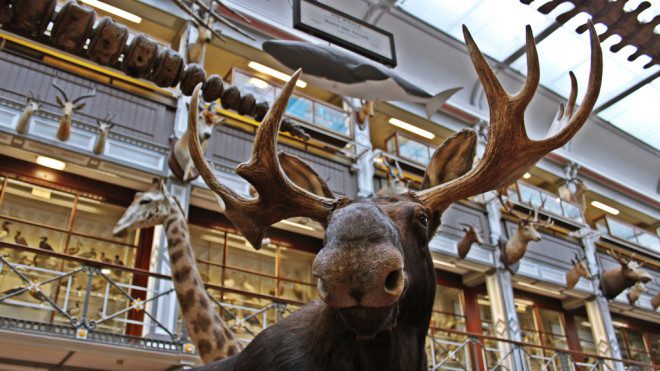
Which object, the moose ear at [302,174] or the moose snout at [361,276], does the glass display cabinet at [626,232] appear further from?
the moose snout at [361,276]

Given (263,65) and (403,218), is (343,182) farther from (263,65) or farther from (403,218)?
(403,218)

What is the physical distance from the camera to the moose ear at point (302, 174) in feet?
7.06

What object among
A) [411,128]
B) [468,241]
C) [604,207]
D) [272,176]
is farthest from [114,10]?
[604,207]

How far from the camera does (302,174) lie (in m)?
2.19

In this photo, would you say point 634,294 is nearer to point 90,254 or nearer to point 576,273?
point 576,273

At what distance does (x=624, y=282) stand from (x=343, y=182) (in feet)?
30.7

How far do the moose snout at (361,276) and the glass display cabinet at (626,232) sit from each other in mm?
21240

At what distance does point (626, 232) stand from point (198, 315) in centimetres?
2154

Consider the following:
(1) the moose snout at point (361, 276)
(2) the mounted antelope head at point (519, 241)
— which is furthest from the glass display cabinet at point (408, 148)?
(1) the moose snout at point (361, 276)

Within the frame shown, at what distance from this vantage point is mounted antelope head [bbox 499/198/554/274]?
1451cm

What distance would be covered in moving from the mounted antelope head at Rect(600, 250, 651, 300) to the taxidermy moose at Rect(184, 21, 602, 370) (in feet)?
53.9

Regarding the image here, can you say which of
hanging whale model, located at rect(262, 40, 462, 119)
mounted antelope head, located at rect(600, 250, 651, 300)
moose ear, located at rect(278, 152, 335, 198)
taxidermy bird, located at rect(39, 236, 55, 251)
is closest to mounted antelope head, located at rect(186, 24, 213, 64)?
hanging whale model, located at rect(262, 40, 462, 119)

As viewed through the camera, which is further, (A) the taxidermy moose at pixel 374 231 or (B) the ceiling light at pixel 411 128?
(B) the ceiling light at pixel 411 128

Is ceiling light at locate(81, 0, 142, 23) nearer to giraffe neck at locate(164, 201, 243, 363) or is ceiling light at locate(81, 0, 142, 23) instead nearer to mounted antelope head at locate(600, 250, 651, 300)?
giraffe neck at locate(164, 201, 243, 363)
